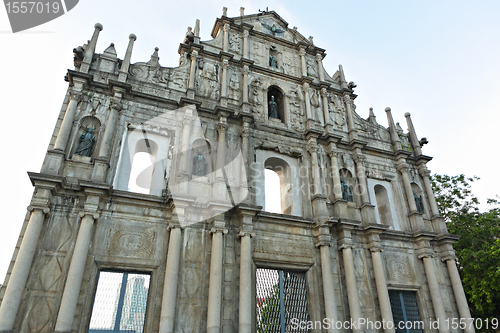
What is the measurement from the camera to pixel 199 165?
442 inches

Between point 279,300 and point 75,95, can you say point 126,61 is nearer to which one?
point 75,95

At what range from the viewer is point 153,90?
12.3 m

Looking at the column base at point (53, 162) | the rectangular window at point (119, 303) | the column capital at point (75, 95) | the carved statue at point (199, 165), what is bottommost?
the rectangular window at point (119, 303)

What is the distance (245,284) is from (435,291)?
7.27 metres

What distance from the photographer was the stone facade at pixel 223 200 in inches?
346

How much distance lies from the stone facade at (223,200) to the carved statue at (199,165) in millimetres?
75

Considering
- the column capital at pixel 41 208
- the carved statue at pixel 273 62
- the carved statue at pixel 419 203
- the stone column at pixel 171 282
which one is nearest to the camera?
the stone column at pixel 171 282

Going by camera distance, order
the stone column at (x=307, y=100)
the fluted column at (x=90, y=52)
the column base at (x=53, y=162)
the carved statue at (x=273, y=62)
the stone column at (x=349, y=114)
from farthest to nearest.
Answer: the carved statue at (x=273, y=62)
the stone column at (x=349, y=114)
the stone column at (x=307, y=100)
the fluted column at (x=90, y=52)
the column base at (x=53, y=162)

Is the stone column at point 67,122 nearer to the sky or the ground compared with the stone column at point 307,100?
nearer to the ground

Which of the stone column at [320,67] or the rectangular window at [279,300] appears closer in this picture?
the rectangular window at [279,300]

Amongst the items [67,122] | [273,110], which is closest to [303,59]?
[273,110]

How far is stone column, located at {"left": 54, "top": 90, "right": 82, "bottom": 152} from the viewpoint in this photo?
392 inches

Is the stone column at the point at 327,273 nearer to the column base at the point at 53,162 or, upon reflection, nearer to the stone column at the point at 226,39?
the column base at the point at 53,162

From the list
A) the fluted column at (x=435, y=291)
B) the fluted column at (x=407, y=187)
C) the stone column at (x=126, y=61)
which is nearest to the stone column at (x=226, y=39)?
the stone column at (x=126, y=61)
